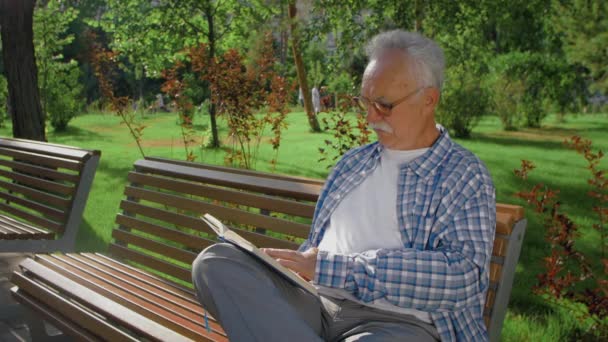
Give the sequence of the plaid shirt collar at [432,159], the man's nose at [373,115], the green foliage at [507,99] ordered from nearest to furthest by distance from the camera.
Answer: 1. the plaid shirt collar at [432,159]
2. the man's nose at [373,115]
3. the green foliage at [507,99]

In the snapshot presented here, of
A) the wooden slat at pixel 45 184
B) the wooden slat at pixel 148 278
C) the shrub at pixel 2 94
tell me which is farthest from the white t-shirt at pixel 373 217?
the shrub at pixel 2 94

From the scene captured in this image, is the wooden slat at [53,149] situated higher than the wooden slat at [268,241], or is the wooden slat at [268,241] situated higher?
the wooden slat at [53,149]

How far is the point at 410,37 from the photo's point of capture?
2482 millimetres

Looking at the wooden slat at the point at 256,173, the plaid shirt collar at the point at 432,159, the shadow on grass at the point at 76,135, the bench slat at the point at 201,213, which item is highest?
the plaid shirt collar at the point at 432,159

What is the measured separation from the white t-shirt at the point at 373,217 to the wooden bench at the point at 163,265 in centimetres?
36

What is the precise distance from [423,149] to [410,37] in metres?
0.39

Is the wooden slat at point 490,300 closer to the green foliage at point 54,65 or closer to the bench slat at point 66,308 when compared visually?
the bench slat at point 66,308

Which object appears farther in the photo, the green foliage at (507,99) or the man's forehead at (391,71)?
the green foliage at (507,99)

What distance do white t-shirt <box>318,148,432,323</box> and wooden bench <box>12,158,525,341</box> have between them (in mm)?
363

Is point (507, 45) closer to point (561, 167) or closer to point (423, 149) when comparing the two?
point (561, 167)

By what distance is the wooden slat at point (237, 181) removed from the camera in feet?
10.2

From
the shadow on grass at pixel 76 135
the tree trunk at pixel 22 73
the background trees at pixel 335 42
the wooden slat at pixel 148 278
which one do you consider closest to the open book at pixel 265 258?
the wooden slat at pixel 148 278

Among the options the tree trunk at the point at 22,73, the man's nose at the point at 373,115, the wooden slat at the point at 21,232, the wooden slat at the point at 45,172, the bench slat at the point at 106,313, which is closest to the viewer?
the man's nose at the point at 373,115

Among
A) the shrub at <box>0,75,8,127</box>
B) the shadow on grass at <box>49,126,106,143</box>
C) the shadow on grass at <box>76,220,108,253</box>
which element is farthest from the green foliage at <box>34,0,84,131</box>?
the shadow on grass at <box>76,220,108,253</box>
